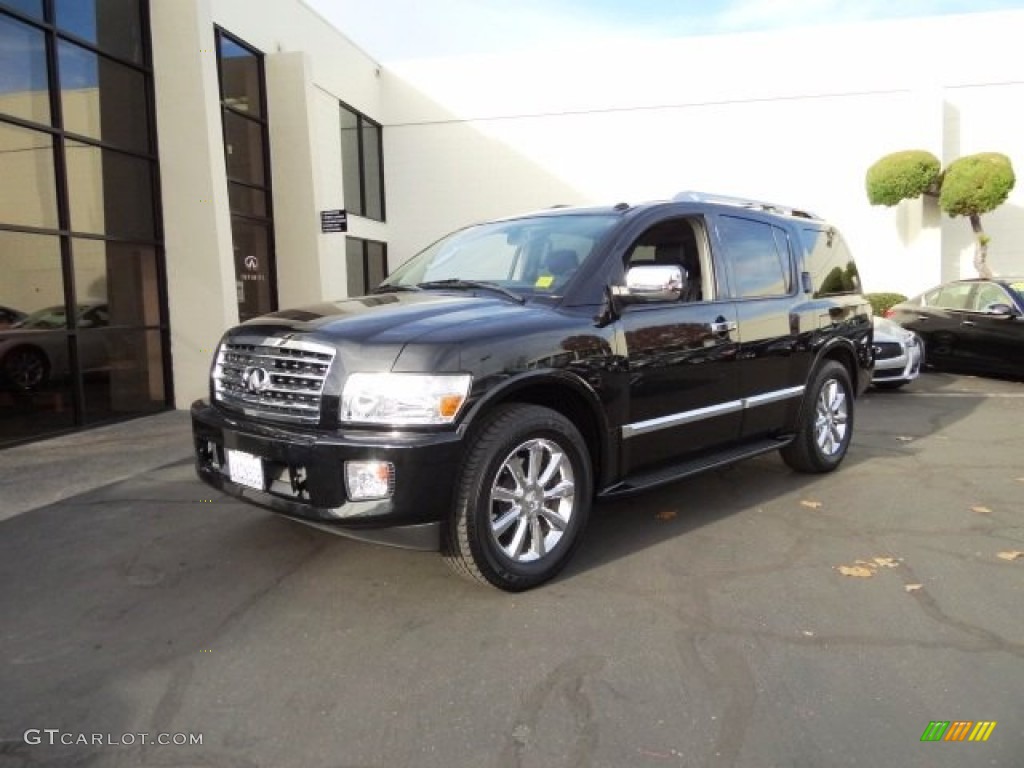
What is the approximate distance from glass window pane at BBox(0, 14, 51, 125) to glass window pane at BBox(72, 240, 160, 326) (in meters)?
1.34

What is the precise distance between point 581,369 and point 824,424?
9.22 feet

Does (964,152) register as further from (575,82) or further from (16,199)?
(16,199)

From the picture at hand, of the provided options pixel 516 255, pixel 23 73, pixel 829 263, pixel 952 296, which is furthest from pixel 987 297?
pixel 23 73

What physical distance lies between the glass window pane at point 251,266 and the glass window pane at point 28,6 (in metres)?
4.03

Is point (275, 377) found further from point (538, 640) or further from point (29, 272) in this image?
point (29, 272)

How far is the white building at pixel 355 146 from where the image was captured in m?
8.58

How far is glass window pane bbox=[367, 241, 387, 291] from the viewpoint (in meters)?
18.1

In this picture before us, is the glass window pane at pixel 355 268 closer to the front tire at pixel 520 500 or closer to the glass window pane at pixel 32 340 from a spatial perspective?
the glass window pane at pixel 32 340

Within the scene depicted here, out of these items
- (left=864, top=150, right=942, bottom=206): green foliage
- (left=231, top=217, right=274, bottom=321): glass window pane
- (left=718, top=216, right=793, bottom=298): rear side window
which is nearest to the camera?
(left=718, top=216, right=793, bottom=298): rear side window

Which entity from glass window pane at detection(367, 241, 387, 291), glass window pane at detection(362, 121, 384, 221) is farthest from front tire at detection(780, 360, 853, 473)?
glass window pane at detection(362, 121, 384, 221)

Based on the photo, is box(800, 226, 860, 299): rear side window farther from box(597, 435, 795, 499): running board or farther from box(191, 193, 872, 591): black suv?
box(597, 435, 795, 499): running board

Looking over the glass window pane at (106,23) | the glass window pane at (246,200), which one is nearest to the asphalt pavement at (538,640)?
the glass window pane at (106,23)

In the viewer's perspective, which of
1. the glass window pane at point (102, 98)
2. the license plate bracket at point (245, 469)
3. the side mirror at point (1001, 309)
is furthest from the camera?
the side mirror at point (1001, 309)

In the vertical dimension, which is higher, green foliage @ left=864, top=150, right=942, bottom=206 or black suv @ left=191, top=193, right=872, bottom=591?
green foliage @ left=864, top=150, right=942, bottom=206
